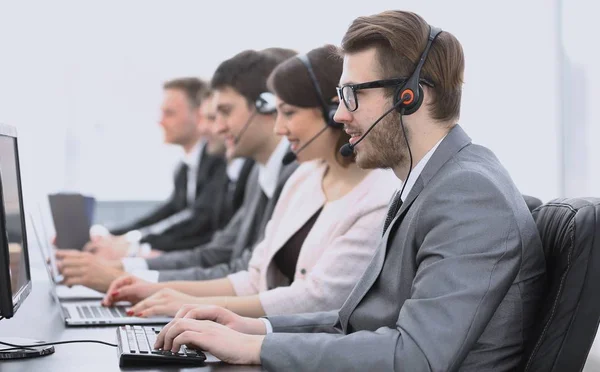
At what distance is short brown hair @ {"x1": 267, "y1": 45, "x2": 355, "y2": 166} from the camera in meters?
2.26

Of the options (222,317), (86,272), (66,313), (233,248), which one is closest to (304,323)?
(222,317)

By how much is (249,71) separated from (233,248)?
745 millimetres

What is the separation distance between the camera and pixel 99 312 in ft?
7.23

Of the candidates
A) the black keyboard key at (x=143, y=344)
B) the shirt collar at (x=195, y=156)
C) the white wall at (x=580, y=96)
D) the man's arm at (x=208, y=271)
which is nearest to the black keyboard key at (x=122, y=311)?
the man's arm at (x=208, y=271)

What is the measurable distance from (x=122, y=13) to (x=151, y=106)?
2.22ft

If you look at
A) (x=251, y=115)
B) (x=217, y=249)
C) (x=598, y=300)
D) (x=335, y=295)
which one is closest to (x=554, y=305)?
(x=598, y=300)

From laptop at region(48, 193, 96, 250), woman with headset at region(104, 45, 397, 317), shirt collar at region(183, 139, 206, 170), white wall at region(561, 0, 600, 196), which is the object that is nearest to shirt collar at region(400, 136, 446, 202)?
woman with headset at region(104, 45, 397, 317)

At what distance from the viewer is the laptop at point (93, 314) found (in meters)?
1.98

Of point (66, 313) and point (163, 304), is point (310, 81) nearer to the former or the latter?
point (163, 304)

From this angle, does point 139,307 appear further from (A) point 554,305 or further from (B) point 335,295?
(A) point 554,305

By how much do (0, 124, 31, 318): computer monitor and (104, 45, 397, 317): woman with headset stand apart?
43cm

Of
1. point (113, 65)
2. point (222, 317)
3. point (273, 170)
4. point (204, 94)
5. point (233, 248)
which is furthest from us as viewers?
point (113, 65)

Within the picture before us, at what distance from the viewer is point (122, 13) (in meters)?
5.64

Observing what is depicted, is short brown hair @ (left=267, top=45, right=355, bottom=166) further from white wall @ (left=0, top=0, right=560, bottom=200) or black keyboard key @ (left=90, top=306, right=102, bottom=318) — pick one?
white wall @ (left=0, top=0, right=560, bottom=200)
